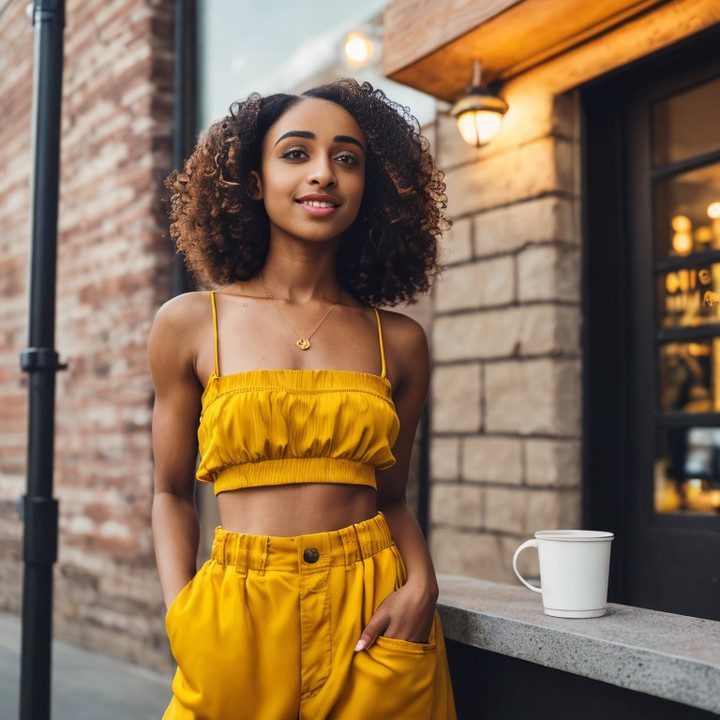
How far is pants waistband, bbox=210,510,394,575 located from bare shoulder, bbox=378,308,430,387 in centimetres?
37

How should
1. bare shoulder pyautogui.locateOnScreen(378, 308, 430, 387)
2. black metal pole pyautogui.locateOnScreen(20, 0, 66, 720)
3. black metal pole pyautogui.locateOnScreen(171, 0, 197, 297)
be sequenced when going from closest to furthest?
1. bare shoulder pyautogui.locateOnScreen(378, 308, 430, 387)
2. black metal pole pyautogui.locateOnScreen(20, 0, 66, 720)
3. black metal pole pyautogui.locateOnScreen(171, 0, 197, 297)

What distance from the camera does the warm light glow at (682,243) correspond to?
338cm

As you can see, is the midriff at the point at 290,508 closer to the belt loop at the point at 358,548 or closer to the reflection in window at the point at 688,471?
the belt loop at the point at 358,548

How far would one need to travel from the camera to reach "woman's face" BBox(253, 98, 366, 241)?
1902 millimetres

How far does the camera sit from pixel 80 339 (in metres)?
5.95

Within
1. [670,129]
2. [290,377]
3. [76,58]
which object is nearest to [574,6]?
[670,129]

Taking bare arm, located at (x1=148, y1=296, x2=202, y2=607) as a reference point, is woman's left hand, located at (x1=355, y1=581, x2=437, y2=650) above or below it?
below

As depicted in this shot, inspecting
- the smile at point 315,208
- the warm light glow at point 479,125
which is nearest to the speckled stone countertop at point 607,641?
the smile at point 315,208

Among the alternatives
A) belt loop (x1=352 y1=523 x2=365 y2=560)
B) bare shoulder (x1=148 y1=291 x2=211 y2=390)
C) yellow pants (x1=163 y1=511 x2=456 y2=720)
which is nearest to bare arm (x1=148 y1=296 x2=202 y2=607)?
bare shoulder (x1=148 y1=291 x2=211 y2=390)

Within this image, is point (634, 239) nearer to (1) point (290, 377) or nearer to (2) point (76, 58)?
(1) point (290, 377)

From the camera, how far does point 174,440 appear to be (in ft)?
6.45

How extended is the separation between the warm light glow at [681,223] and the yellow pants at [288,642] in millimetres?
2137

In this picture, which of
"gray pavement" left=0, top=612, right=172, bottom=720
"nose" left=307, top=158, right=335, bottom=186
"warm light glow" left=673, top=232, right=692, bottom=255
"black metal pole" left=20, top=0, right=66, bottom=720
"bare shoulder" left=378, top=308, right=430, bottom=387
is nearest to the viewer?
"nose" left=307, top=158, right=335, bottom=186

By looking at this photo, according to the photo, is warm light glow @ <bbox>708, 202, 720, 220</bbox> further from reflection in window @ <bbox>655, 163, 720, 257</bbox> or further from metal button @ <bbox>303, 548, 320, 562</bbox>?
metal button @ <bbox>303, 548, 320, 562</bbox>
